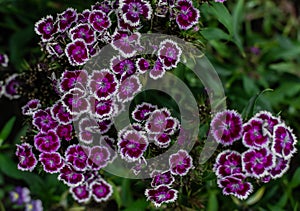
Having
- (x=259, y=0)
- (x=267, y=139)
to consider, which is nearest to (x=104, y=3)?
(x=267, y=139)

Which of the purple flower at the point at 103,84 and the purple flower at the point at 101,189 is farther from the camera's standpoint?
the purple flower at the point at 101,189

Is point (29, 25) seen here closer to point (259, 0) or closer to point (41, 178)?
point (41, 178)

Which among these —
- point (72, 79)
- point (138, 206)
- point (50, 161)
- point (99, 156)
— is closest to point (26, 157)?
point (50, 161)

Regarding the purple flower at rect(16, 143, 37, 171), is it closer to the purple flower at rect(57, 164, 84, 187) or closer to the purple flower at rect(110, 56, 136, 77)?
the purple flower at rect(57, 164, 84, 187)

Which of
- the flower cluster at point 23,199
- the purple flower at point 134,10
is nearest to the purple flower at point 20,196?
the flower cluster at point 23,199

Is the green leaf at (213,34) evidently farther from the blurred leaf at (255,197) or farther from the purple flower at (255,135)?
the blurred leaf at (255,197)
